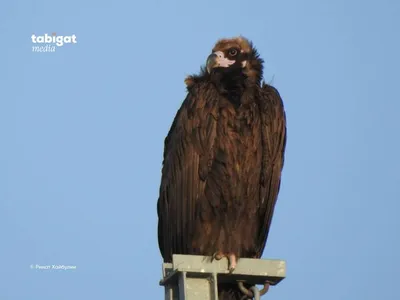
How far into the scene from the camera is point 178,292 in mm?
5871

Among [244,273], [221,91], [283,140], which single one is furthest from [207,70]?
[244,273]

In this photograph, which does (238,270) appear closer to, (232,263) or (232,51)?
(232,263)

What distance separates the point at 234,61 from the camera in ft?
31.5

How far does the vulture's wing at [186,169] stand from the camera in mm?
8391

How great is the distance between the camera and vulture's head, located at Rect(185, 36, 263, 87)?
9227 millimetres

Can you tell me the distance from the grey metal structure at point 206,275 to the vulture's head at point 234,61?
313 centimetres

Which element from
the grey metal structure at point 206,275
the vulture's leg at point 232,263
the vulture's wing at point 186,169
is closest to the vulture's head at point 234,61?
the vulture's wing at point 186,169

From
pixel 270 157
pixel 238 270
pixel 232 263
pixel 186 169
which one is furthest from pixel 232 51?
pixel 238 270

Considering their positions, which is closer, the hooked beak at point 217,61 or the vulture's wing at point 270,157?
the vulture's wing at point 270,157

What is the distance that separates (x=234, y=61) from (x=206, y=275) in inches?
164

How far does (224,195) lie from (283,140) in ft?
2.84

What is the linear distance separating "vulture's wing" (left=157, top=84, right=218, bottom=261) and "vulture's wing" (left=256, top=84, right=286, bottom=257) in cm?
50

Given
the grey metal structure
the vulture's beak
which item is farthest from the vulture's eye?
the grey metal structure

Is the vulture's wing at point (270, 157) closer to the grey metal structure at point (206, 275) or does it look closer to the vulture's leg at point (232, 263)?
the vulture's leg at point (232, 263)
